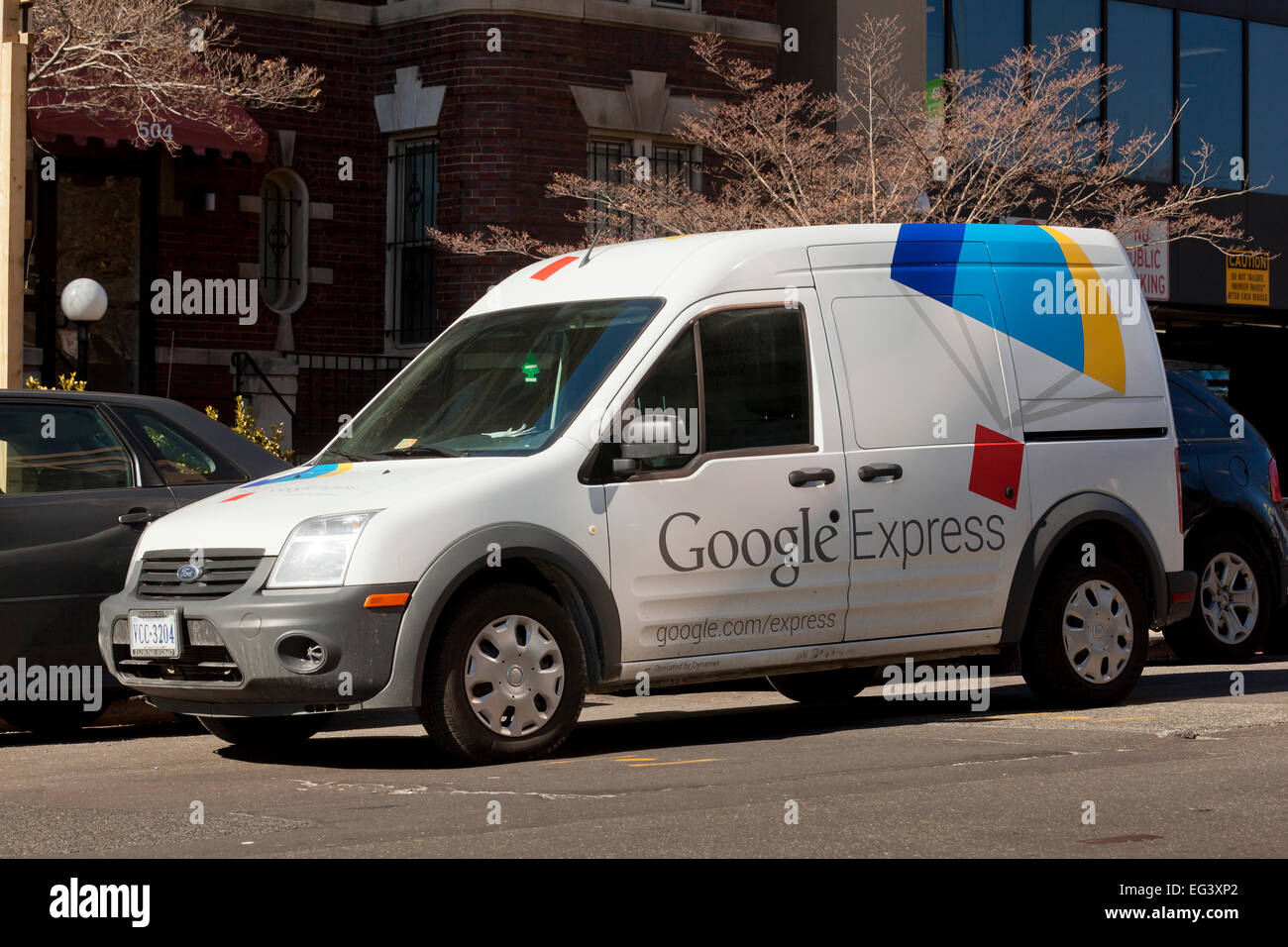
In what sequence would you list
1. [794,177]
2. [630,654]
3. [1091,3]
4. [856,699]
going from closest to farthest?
[630,654] < [856,699] < [794,177] < [1091,3]

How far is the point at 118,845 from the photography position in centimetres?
638

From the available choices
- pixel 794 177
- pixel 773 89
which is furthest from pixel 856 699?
pixel 773 89

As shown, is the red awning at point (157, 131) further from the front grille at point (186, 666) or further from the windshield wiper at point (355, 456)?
the front grille at point (186, 666)

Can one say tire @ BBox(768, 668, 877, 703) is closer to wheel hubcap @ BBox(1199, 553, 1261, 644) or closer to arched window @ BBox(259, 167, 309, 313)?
wheel hubcap @ BBox(1199, 553, 1261, 644)

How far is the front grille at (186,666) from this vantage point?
798 centimetres

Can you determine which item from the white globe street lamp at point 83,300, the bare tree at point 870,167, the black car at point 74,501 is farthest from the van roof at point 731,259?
the white globe street lamp at point 83,300

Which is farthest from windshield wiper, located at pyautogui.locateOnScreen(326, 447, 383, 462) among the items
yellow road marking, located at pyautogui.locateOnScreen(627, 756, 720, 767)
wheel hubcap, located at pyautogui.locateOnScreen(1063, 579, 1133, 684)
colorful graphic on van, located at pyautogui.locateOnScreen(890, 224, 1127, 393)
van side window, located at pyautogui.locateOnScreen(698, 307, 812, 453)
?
wheel hubcap, located at pyautogui.locateOnScreen(1063, 579, 1133, 684)

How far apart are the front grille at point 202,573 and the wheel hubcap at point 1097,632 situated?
4203mm

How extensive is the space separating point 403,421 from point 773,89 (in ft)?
40.5

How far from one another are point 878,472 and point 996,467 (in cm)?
77

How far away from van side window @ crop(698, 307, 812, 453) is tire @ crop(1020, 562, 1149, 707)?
1765 mm

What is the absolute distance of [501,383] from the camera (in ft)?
29.0

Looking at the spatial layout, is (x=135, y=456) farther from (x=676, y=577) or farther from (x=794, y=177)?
(x=794, y=177)

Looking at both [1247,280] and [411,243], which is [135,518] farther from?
[1247,280]
